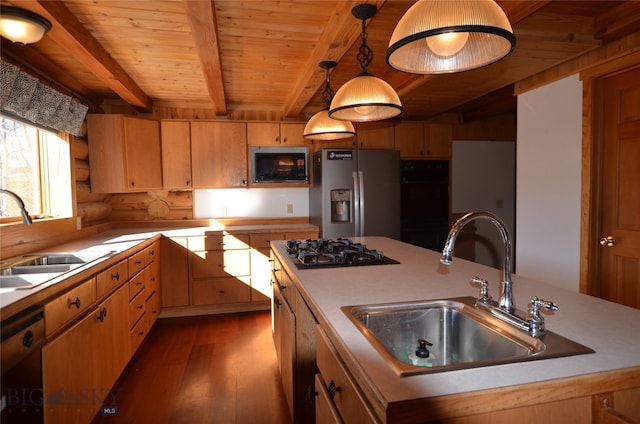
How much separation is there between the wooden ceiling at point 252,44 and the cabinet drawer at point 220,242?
1379 mm

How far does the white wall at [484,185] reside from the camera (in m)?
4.78

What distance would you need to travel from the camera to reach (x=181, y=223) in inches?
161

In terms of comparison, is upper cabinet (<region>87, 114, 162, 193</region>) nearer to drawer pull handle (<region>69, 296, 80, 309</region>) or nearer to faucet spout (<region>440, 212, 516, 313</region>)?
drawer pull handle (<region>69, 296, 80, 309</region>)

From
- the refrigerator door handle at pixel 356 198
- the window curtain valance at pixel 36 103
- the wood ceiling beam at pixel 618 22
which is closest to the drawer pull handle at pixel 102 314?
the window curtain valance at pixel 36 103

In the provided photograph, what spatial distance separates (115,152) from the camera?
349cm

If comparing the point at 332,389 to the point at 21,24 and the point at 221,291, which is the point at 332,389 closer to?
the point at 21,24

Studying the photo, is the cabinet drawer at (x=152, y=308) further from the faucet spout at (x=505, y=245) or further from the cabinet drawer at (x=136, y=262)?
the faucet spout at (x=505, y=245)

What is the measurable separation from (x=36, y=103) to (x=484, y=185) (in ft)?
15.8

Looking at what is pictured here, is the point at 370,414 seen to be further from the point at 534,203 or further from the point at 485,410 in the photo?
the point at 534,203

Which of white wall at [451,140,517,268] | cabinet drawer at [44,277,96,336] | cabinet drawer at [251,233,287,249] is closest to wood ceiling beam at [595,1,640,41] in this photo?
white wall at [451,140,517,268]

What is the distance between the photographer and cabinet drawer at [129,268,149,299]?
262 cm

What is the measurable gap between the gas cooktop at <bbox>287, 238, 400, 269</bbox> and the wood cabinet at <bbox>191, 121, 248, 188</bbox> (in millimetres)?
1976

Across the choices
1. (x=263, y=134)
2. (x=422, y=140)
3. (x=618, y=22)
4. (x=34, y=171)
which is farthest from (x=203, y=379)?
(x=618, y=22)

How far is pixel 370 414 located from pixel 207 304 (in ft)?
10.8
